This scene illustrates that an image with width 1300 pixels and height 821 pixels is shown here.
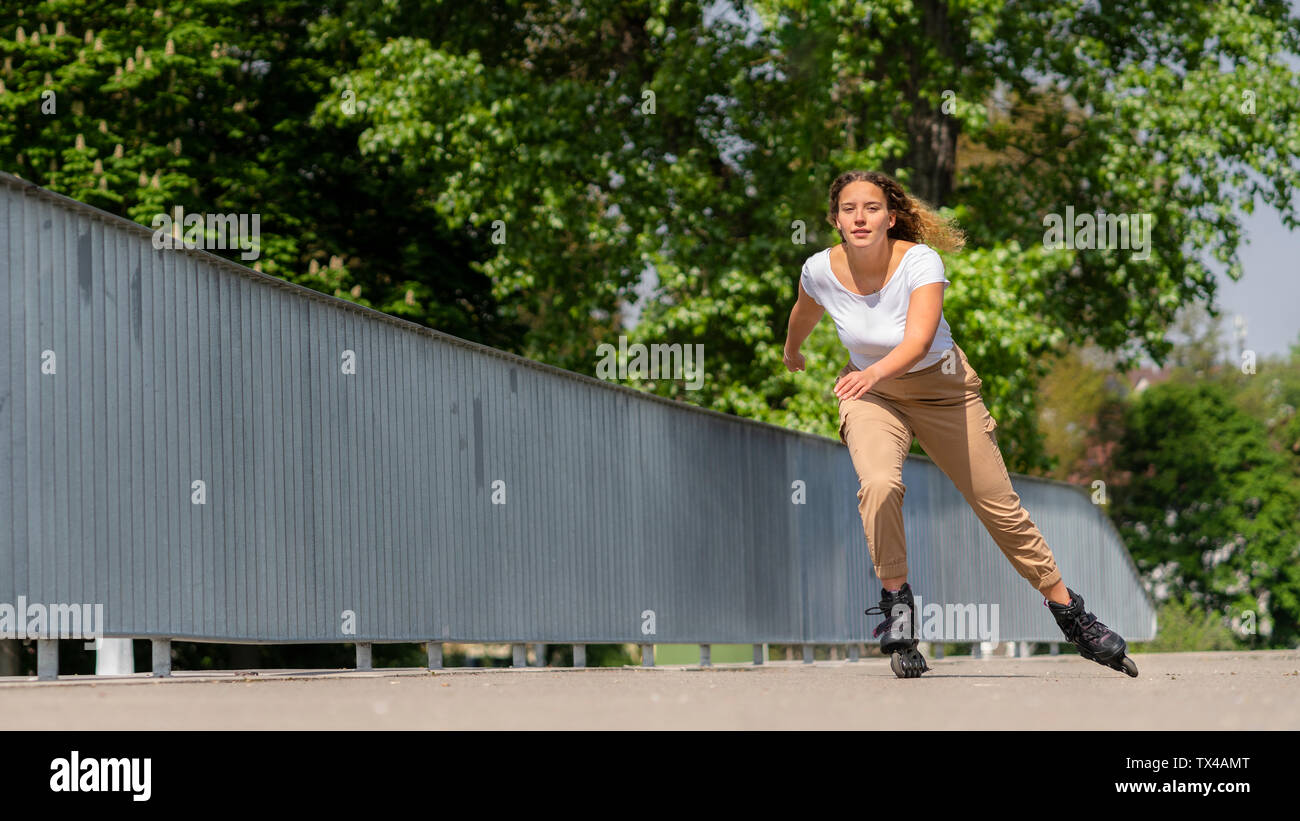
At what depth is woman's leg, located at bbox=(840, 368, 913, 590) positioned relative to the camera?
6.64m

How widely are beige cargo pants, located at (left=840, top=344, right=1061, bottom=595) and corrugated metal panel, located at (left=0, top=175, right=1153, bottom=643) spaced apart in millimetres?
2559

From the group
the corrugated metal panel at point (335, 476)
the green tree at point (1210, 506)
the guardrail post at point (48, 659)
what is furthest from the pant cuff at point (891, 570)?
the green tree at point (1210, 506)

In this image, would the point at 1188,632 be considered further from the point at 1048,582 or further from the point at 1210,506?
the point at 1048,582

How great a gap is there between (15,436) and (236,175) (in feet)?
50.2

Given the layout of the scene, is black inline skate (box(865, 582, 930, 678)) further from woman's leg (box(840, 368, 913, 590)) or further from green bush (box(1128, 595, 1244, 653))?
green bush (box(1128, 595, 1244, 653))

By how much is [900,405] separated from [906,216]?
0.81 metres

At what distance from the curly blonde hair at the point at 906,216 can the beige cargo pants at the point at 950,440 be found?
502mm

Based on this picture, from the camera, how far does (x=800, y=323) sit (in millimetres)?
7168

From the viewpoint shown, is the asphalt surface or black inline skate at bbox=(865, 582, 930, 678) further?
black inline skate at bbox=(865, 582, 930, 678)

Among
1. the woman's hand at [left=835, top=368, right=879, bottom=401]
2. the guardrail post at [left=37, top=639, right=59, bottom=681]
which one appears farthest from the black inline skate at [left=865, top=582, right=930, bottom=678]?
the guardrail post at [left=37, top=639, right=59, bottom=681]

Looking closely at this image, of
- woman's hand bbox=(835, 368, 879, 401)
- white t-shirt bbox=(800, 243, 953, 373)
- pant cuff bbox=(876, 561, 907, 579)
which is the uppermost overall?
white t-shirt bbox=(800, 243, 953, 373)
